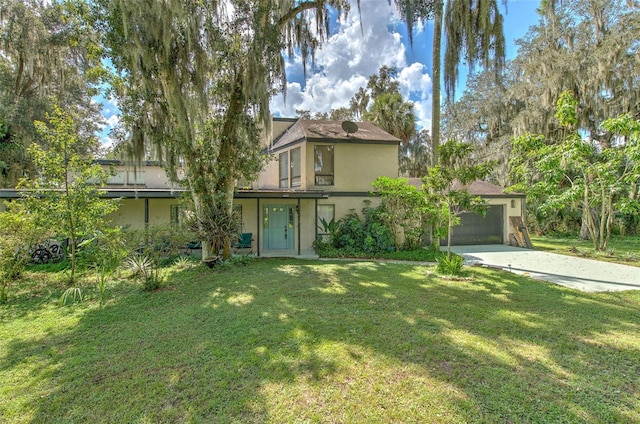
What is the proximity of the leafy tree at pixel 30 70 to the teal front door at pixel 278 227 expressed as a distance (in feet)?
21.7

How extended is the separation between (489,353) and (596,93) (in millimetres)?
17574

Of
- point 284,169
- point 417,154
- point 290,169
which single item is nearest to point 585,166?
point 290,169

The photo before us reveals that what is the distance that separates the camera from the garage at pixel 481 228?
48.4 ft

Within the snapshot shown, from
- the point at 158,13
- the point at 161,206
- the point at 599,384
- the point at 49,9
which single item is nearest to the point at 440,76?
the point at 158,13

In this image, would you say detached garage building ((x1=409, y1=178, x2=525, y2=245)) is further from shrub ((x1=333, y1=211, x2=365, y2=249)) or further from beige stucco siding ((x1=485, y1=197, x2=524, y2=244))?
shrub ((x1=333, y1=211, x2=365, y2=249))

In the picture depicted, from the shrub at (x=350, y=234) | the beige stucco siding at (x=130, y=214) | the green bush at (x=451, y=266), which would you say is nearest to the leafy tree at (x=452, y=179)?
the green bush at (x=451, y=266)

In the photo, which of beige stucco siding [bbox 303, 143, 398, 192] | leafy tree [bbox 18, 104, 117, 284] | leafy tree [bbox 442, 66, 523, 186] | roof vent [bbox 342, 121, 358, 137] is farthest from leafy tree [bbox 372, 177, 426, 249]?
leafy tree [bbox 442, 66, 523, 186]

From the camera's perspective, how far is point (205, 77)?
27.5 ft

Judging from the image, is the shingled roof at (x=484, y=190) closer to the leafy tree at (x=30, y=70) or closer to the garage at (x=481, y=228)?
the garage at (x=481, y=228)

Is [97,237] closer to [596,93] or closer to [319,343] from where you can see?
[319,343]

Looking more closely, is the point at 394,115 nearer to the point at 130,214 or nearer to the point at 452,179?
the point at 452,179

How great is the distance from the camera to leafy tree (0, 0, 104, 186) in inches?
444

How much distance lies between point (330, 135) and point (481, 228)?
8.82 meters

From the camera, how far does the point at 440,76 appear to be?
11234 mm
